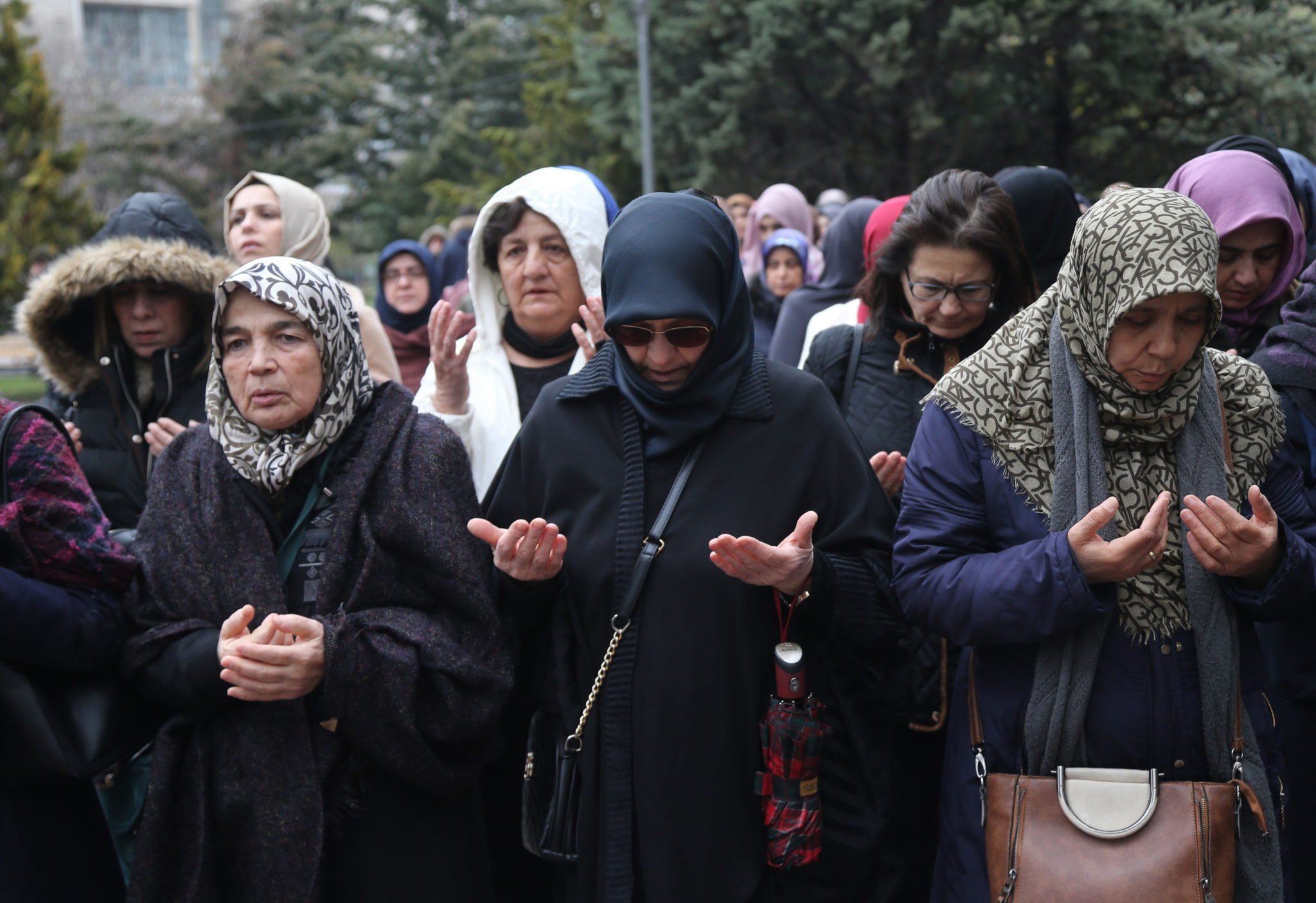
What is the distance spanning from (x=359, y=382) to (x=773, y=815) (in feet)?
4.55

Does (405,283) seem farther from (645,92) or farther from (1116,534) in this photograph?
(645,92)

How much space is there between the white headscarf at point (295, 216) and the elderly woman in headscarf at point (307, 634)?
99.8 inches

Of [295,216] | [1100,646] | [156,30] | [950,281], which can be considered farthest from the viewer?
[156,30]

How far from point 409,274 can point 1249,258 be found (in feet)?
17.6

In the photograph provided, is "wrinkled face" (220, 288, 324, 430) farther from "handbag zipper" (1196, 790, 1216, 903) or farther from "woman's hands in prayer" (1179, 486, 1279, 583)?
"handbag zipper" (1196, 790, 1216, 903)

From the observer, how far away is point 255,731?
272 cm

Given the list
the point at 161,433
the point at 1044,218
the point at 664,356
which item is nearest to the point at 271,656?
the point at 664,356

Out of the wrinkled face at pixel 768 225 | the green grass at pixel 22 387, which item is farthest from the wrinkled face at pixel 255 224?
the green grass at pixel 22 387

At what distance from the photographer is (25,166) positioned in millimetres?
19766

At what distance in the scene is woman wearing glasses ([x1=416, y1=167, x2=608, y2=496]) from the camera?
3.69 metres

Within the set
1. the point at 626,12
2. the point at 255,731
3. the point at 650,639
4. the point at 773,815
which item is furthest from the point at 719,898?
the point at 626,12

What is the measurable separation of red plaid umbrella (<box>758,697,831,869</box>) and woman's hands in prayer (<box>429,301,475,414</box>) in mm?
1513

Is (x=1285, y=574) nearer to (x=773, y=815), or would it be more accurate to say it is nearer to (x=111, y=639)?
(x=773, y=815)

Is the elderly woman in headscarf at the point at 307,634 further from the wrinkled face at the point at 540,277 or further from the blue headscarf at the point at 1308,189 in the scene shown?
the blue headscarf at the point at 1308,189
